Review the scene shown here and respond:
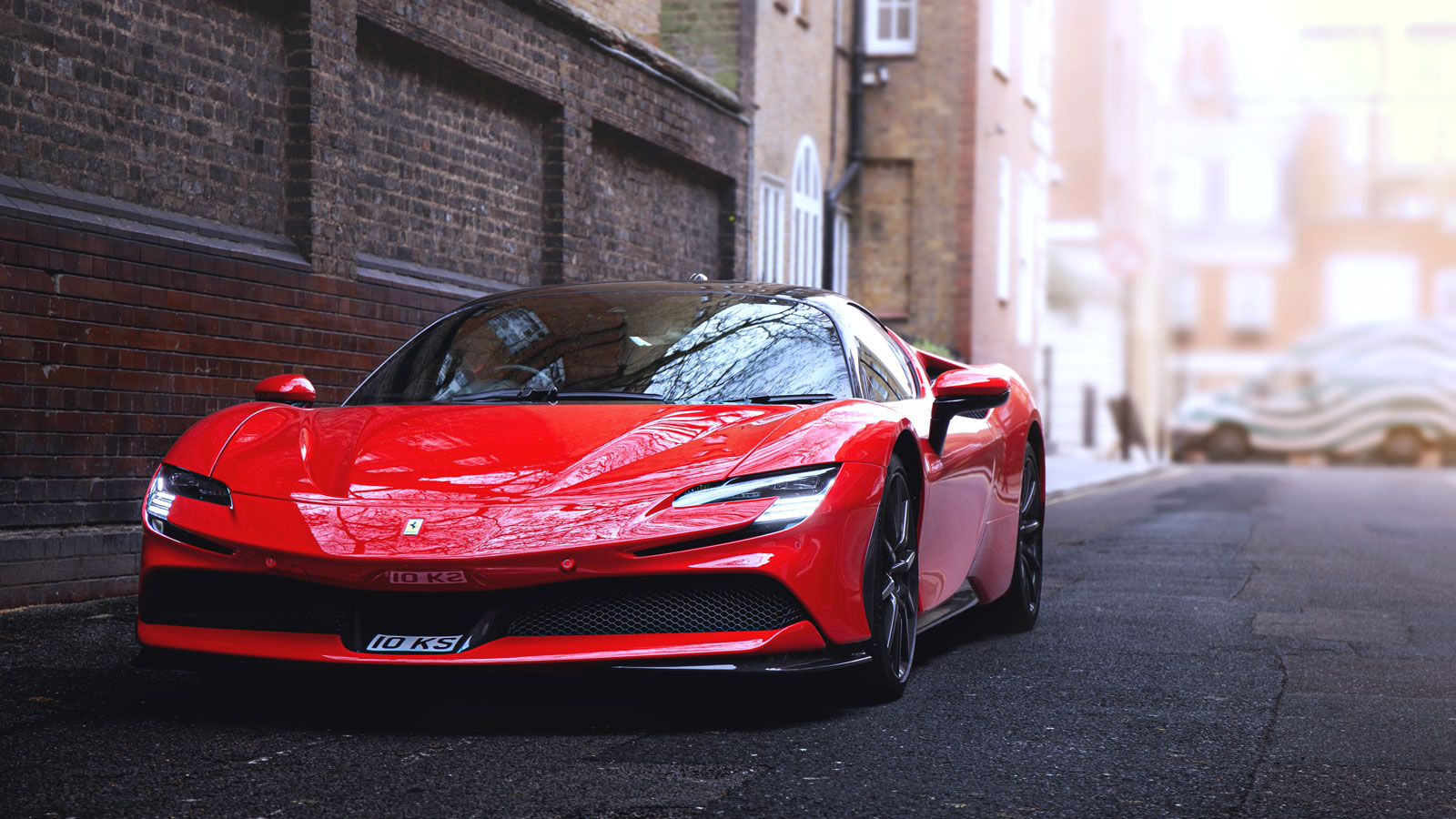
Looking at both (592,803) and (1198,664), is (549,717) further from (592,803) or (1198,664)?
(1198,664)

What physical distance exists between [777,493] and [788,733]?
63cm

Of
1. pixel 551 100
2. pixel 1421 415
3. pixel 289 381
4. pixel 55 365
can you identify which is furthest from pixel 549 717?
pixel 1421 415

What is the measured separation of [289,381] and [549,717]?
149 centimetres

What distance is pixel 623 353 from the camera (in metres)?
5.42

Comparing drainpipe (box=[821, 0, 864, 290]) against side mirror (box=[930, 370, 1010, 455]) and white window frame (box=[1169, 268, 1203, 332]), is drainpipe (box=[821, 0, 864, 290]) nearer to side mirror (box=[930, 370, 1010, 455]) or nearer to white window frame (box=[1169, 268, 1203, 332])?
white window frame (box=[1169, 268, 1203, 332])

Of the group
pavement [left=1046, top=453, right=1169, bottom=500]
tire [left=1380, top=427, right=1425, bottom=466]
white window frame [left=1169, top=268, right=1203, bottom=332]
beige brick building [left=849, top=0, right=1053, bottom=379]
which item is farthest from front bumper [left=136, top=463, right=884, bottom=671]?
tire [left=1380, top=427, right=1425, bottom=466]

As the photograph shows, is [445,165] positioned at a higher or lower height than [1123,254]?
lower

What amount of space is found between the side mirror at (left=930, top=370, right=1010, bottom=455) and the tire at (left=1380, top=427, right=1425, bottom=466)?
32.6 meters

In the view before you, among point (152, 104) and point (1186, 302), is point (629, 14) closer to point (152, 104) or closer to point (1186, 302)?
point (152, 104)

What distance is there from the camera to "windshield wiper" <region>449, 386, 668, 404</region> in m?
5.17

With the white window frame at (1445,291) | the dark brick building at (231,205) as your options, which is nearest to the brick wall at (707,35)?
the dark brick building at (231,205)

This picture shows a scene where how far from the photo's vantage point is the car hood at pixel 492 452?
14.7ft

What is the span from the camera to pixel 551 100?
12914 millimetres

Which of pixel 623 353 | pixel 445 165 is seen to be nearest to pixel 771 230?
pixel 445 165
